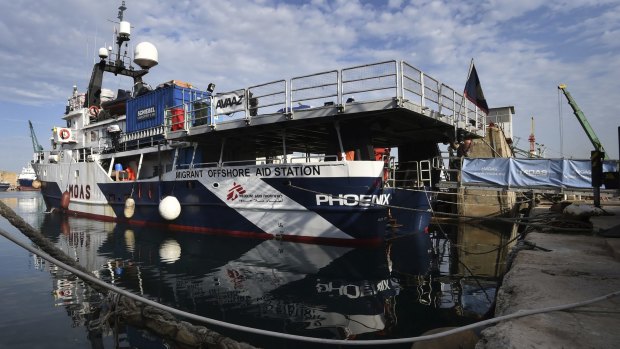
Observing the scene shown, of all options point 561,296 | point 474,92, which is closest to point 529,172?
point 474,92

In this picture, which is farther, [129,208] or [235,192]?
[129,208]

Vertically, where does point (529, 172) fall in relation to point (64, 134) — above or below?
below

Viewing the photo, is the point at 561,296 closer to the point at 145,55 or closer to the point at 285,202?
the point at 285,202

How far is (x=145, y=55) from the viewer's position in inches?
829

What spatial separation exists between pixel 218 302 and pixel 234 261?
11.5 ft

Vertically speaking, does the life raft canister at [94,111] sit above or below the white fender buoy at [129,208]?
above

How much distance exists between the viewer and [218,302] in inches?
269

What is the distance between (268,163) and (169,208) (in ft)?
13.7

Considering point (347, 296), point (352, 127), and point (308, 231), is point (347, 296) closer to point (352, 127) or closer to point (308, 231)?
point (308, 231)

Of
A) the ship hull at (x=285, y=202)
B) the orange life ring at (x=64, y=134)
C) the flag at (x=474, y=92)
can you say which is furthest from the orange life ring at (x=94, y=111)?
the flag at (x=474, y=92)

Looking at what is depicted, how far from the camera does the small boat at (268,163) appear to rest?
38.2 ft

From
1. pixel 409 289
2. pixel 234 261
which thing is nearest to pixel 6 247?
pixel 234 261

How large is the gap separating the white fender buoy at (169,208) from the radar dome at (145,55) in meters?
9.64

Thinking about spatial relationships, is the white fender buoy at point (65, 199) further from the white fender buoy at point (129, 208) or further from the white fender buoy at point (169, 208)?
the white fender buoy at point (169, 208)
